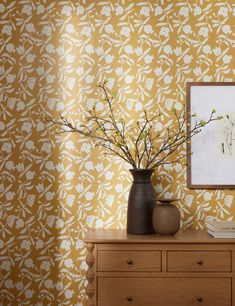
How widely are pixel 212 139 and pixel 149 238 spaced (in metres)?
0.84

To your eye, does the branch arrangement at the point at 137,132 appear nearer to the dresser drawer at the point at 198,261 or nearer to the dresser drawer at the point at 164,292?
the dresser drawer at the point at 198,261

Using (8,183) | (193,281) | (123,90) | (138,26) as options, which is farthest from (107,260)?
(138,26)

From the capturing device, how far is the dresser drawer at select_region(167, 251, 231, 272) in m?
Result: 2.79

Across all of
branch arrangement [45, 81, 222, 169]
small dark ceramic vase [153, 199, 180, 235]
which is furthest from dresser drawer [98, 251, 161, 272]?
branch arrangement [45, 81, 222, 169]

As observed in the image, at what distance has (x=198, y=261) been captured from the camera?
279 centimetres

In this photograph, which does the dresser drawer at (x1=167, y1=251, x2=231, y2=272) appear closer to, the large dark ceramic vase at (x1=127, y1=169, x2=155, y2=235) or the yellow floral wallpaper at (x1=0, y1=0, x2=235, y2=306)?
the large dark ceramic vase at (x1=127, y1=169, x2=155, y2=235)

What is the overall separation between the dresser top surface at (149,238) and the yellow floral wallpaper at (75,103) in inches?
9.1

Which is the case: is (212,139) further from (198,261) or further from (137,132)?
(198,261)

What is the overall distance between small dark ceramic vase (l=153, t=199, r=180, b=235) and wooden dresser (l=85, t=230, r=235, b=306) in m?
0.10

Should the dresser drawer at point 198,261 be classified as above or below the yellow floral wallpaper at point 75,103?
below

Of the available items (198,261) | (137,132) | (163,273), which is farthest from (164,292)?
(137,132)

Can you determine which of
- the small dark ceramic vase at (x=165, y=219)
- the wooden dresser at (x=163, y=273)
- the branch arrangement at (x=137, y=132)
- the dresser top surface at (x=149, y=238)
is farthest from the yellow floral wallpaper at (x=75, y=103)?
the wooden dresser at (x=163, y=273)

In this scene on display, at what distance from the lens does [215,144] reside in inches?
128

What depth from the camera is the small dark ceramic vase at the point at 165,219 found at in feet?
9.40
